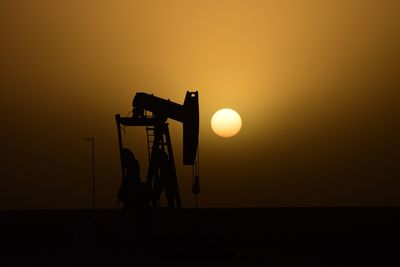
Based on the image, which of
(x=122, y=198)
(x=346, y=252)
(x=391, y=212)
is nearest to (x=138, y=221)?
(x=122, y=198)

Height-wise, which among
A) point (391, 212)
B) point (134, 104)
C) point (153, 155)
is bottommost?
point (391, 212)

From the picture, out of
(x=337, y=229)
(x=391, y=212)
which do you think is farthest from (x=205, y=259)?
(x=391, y=212)

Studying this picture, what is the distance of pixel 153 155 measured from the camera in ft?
39.8

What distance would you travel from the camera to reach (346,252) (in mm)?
9375

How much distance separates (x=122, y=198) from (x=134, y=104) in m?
1.81

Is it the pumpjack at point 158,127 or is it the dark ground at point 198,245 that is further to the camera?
the pumpjack at point 158,127

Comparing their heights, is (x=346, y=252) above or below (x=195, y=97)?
below

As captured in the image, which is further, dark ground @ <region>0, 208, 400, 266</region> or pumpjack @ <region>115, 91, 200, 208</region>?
pumpjack @ <region>115, 91, 200, 208</region>

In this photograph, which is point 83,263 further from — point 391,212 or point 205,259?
point 391,212

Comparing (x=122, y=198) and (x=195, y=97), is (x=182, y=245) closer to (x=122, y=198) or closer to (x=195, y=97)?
(x=122, y=198)

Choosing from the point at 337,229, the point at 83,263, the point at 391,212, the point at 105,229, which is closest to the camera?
the point at 83,263

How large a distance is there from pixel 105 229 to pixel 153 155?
3386 mm

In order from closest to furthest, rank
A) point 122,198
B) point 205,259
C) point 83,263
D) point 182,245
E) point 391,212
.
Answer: point 83,263 → point 205,259 → point 182,245 → point 122,198 → point 391,212

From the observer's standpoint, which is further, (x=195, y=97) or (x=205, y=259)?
(x=195, y=97)
